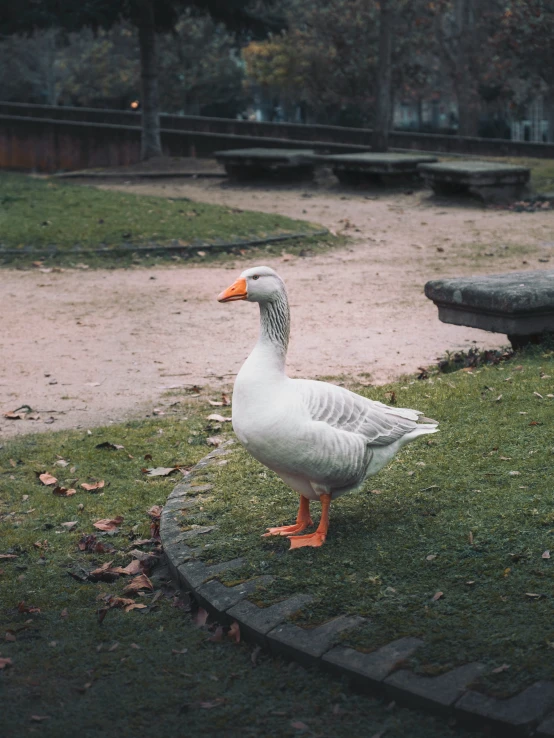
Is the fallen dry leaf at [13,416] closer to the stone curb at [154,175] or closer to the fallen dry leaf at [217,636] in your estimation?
the fallen dry leaf at [217,636]

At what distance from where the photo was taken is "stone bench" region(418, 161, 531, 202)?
17.2 m

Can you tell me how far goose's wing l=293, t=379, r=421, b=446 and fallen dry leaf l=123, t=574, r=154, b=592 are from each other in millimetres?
1082

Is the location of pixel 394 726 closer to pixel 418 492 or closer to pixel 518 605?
pixel 518 605

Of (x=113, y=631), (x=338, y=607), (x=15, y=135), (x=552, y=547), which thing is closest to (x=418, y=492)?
(x=552, y=547)

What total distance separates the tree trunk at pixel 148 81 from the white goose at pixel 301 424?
2097cm

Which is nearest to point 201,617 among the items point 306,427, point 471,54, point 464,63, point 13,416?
point 306,427

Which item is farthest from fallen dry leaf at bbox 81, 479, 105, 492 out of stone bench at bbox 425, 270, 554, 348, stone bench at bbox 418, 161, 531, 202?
stone bench at bbox 418, 161, 531, 202

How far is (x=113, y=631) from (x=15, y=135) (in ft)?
94.4

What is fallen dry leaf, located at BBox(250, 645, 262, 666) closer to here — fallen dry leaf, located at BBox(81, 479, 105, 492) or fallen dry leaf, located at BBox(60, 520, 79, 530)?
fallen dry leaf, located at BBox(60, 520, 79, 530)

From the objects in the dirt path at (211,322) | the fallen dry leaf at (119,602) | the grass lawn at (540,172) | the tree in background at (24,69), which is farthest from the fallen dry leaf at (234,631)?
the tree in background at (24,69)

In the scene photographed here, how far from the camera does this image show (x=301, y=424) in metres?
4.28

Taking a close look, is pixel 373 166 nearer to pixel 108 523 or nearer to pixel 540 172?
pixel 540 172

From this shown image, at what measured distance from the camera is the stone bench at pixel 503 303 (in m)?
7.54

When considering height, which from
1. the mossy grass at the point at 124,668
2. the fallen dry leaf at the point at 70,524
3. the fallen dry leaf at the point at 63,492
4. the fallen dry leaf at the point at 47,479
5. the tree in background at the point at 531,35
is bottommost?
the mossy grass at the point at 124,668
